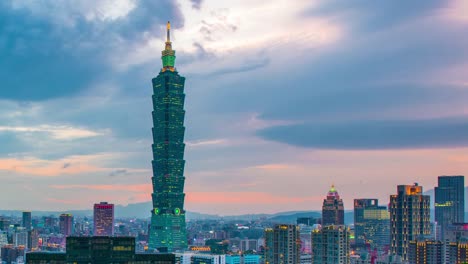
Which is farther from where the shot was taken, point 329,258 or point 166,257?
point 329,258

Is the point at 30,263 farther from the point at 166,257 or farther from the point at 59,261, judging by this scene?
the point at 166,257

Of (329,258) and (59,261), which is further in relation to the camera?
(329,258)

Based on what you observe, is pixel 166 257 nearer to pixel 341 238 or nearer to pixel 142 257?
pixel 142 257

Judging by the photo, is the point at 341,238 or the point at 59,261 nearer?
the point at 59,261

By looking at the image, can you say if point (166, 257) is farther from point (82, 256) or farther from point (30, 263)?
point (30, 263)

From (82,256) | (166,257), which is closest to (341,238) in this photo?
(166,257)

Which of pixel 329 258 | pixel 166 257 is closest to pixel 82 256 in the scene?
pixel 166 257

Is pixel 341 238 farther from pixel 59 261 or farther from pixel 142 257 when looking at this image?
pixel 59 261
